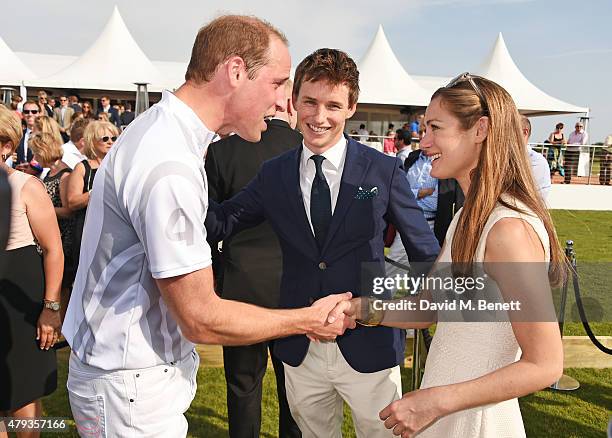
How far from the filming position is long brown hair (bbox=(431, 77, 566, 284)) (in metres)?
1.98

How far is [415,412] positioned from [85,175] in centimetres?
435

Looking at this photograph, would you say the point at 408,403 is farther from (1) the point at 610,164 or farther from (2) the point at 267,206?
(1) the point at 610,164

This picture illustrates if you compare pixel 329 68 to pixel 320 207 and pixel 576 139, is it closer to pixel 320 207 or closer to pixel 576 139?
pixel 320 207

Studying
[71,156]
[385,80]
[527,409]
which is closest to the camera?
[527,409]

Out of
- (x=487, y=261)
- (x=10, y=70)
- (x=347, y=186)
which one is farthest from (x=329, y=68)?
(x=10, y=70)

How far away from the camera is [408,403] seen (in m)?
1.86

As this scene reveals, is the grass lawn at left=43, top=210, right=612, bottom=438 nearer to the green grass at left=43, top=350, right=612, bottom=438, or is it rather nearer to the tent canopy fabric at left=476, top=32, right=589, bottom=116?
the green grass at left=43, top=350, right=612, bottom=438

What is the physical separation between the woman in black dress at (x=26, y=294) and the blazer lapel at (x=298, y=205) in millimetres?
1479

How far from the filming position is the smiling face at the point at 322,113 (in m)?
2.79

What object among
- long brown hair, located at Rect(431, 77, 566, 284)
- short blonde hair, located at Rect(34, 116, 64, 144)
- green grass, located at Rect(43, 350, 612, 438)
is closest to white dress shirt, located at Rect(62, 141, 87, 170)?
short blonde hair, located at Rect(34, 116, 64, 144)

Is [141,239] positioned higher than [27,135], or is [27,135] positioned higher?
[27,135]

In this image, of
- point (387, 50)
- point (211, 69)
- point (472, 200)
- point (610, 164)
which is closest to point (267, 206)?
point (211, 69)

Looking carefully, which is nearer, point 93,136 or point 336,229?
point 336,229

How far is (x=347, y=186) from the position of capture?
2.73 meters
